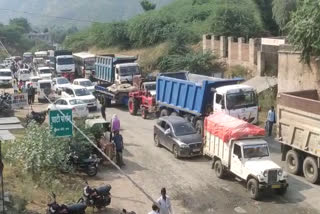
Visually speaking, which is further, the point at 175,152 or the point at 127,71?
the point at 127,71

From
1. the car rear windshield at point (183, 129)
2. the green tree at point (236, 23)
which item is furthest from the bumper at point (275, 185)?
the green tree at point (236, 23)

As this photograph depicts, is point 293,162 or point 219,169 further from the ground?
point 293,162

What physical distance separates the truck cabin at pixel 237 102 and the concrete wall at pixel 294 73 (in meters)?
4.52

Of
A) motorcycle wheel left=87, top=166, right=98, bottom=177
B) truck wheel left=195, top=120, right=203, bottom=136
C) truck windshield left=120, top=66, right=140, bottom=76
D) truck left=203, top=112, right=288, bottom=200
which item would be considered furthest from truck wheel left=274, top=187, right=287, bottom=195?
truck windshield left=120, top=66, right=140, bottom=76

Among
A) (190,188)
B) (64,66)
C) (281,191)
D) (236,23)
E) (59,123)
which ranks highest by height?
(236,23)

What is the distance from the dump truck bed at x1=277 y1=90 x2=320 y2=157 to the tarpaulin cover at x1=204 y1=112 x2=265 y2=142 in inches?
48.1

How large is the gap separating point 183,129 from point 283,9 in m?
21.4

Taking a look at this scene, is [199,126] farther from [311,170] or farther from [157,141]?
[311,170]

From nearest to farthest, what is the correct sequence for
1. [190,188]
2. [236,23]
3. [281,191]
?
[281,191], [190,188], [236,23]

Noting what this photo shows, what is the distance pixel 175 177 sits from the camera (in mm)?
17828

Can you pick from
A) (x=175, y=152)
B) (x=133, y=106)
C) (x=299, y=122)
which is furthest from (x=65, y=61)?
(x=299, y=122)

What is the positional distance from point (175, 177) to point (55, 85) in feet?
72.3

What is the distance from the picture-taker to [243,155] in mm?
16234

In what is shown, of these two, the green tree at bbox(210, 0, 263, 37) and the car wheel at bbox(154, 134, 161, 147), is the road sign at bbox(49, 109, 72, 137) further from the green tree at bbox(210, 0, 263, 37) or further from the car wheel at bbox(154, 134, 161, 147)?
the green tree at bbox(210, 0, 263, 37)
